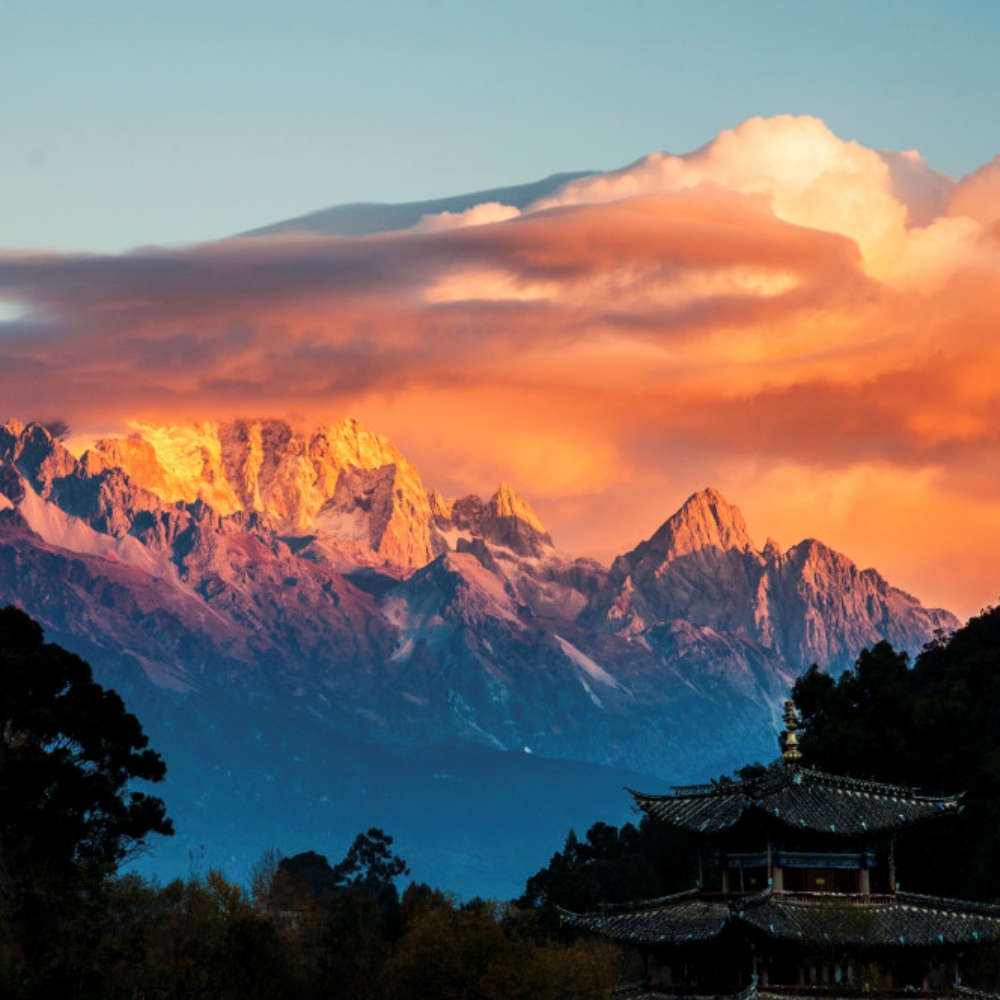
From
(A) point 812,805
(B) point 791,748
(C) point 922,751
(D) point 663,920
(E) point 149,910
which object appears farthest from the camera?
(C) point 922,751

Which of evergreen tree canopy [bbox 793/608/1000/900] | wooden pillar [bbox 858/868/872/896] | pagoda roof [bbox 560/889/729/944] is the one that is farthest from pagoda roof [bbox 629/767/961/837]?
evergreen tree canopy [bbox 793/608/1000/900]

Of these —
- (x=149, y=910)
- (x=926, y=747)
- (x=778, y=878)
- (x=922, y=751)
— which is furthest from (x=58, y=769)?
(x=926, y=747)

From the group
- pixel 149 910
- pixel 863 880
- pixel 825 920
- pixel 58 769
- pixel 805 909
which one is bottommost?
pixel 825 920

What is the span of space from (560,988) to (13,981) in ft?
94.3

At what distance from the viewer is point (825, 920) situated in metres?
87.4

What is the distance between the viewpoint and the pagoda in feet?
286

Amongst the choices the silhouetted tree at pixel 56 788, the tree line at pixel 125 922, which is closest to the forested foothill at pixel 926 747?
the tree line at pixel 125 922

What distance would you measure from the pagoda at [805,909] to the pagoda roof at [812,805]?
0.07 metres

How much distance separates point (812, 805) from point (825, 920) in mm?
5417

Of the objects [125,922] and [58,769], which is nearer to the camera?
[125,922]

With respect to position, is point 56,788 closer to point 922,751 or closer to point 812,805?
point 812,805

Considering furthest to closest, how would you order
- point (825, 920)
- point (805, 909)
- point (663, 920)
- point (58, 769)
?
point (58, 769), point (663, 920), point (805, 909), point (825, 920)

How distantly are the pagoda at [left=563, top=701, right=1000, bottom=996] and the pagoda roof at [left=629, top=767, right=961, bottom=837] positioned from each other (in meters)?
0.07

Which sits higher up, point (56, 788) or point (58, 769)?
point (58, 769)
